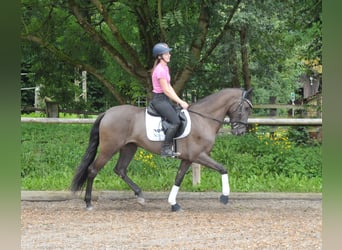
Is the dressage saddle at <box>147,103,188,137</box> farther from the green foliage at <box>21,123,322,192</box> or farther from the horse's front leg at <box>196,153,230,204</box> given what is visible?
the green foliage at <box>21,123,322,192</box>

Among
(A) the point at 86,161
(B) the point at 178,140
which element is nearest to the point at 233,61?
(B) the point at 178,140

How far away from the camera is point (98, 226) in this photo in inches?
259

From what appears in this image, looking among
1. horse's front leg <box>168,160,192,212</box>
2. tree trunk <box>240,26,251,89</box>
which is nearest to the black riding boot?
horse's front leg <box>168,160,192,212</box>

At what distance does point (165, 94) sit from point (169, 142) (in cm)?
67

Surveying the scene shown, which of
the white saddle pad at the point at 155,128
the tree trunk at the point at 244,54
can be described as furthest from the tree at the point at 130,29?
the white saddle pad at the point at 155,128

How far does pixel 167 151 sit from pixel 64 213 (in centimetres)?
175

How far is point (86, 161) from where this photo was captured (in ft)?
25.4

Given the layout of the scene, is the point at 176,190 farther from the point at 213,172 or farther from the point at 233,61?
the point at 233,61

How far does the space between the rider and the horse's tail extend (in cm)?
102

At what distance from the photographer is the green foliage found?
8.84 meters
